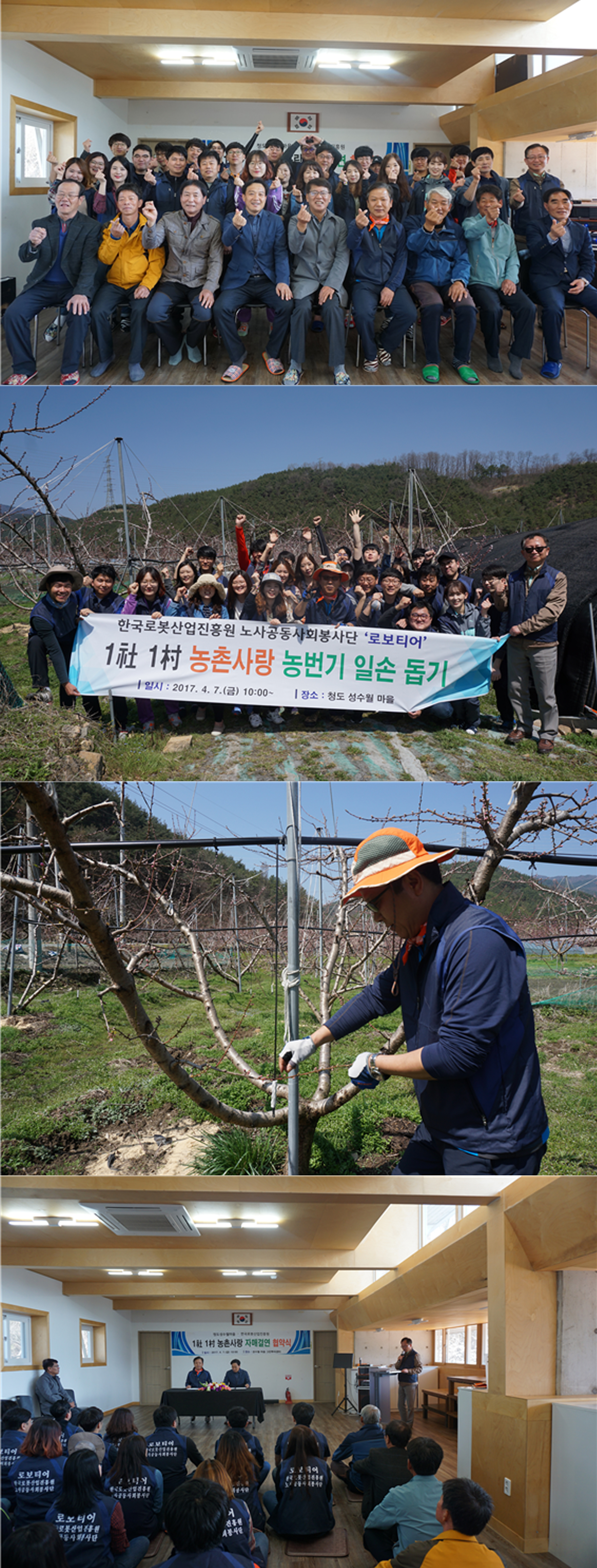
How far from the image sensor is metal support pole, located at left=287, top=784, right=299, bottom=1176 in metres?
6.06

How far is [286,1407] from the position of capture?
1316 cm

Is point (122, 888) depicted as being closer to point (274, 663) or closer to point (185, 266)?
point (274, 663)

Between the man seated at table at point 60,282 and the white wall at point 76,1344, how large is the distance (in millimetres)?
7069

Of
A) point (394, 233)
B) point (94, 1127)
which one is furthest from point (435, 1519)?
point (394, 233)

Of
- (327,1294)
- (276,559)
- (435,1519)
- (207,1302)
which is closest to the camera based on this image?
(435,1519)

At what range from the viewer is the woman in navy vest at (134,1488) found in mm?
5020

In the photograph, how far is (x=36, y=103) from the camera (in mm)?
6230

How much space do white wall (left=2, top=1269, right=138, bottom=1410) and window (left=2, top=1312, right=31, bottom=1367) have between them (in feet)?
0.28

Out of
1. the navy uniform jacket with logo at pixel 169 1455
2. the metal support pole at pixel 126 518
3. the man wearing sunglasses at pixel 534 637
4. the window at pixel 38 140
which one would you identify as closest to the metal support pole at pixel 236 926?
the man wearing sunglasses at pixel 534 637

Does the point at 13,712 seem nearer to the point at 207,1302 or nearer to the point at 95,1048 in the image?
the point at 95,1048

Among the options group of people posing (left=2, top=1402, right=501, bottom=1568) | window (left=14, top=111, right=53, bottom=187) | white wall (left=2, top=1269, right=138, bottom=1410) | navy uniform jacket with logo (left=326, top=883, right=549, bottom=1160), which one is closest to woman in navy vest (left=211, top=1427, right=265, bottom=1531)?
group of people posing (left=2, top=1402, right=501, bottom=1568)

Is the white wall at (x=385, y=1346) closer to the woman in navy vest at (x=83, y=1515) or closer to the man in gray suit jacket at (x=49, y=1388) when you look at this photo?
the man in gray suit jacket at (x=49, y=1388)

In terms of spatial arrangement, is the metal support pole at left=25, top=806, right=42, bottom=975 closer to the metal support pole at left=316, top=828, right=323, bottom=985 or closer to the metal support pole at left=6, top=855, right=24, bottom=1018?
the metal support pole at left=6, top=855, right=24, bottom=1018

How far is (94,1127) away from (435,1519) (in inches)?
118
